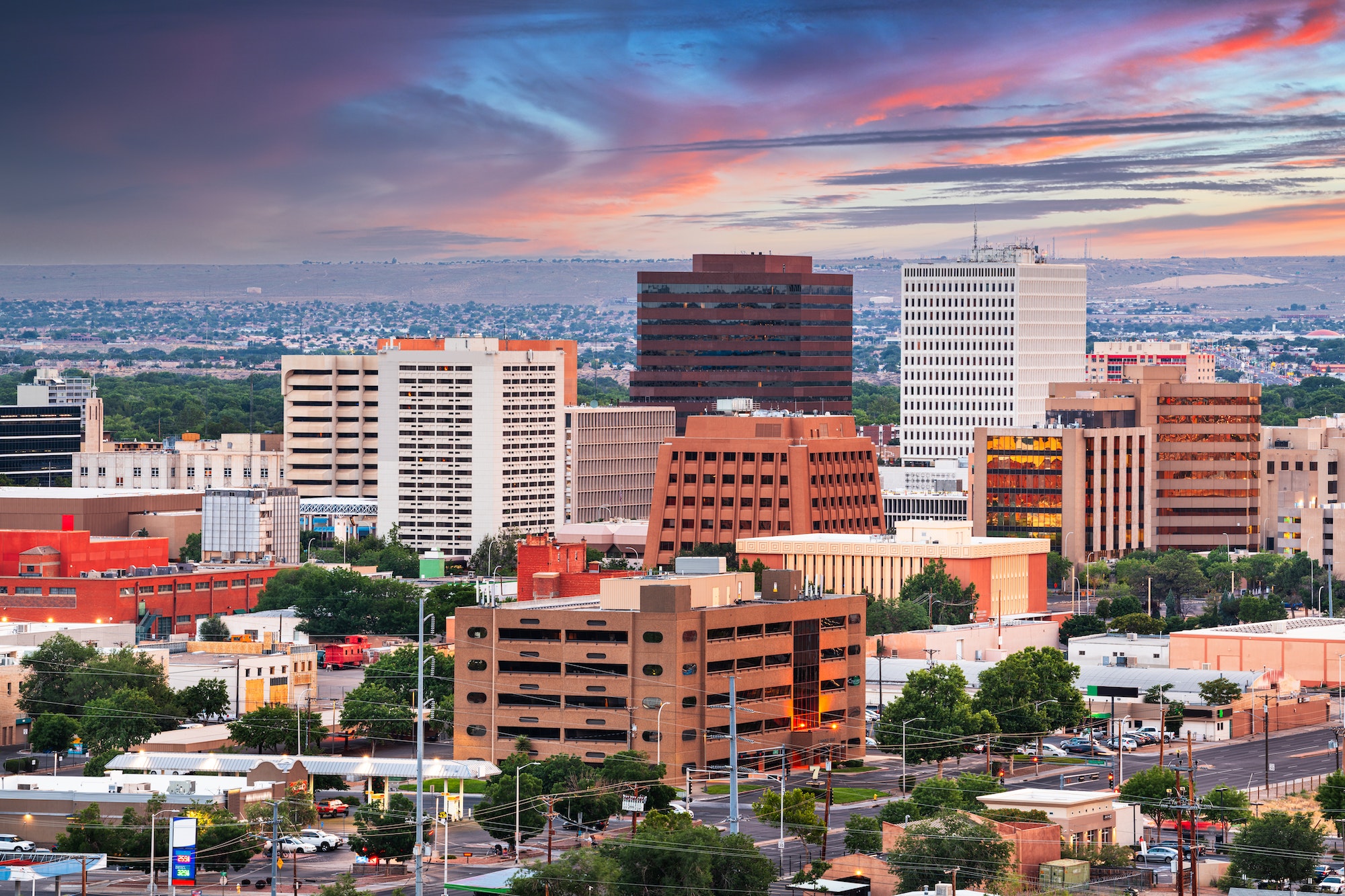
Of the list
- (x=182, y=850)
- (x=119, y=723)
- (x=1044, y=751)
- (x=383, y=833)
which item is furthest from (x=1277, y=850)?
(x=119, y=723)

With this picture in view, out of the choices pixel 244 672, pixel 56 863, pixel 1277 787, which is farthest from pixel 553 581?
pixel 56 863

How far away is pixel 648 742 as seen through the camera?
14750 centimetres

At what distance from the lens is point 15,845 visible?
12606 cm

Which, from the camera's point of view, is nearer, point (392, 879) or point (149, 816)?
point (392, 879)

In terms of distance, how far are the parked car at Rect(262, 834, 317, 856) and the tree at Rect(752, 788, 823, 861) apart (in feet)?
76.3

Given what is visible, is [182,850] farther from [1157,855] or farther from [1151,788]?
[1151,788]

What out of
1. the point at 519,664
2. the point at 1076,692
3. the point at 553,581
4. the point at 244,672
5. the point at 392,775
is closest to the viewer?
the point at 392,775

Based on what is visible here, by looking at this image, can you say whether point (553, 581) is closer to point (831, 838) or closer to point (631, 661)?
point (631, 661)

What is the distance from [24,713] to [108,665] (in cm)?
669

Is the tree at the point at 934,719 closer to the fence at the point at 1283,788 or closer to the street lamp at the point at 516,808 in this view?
the fence at the point at 1283,788

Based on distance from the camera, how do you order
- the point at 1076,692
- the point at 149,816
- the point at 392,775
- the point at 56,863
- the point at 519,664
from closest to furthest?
the point at 56,863, the point at 149,816, the point at 392,775, the point at 519,664, the point at 1076,692

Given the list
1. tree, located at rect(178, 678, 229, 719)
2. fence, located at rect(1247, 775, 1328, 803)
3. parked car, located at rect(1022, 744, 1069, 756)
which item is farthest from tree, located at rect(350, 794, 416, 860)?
parked car, located at rect(1022, 744, 1069, 756)

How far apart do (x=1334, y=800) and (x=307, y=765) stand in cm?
5831

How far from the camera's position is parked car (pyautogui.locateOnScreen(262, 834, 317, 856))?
12619cm
